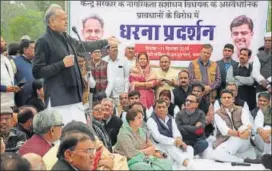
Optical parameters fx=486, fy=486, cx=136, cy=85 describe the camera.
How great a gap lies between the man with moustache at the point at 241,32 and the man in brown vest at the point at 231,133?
1206 millimetres

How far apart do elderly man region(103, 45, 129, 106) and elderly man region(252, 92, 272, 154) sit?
5.87ft

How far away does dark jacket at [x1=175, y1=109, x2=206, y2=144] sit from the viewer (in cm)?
590

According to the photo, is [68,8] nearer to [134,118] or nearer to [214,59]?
[214,59]

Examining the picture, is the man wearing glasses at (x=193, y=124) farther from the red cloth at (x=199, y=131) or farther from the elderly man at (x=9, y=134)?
the elderly man at (x=9, y=134)

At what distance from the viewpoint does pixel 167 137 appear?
18.4ft

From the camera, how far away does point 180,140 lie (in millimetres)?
5590

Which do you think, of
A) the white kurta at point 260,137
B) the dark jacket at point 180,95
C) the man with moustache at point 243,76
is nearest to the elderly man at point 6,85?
the dark jacket at point 180,95

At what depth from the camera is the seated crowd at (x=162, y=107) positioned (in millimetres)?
4559

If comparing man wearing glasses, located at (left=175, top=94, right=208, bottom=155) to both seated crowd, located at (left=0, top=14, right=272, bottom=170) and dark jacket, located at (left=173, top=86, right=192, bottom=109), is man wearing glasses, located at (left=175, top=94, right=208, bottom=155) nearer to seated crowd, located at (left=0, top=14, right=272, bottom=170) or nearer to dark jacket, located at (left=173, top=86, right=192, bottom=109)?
seated crowd, located at (left=0, top=14, right=272, bottom=170)

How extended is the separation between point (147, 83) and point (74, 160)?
3781mm

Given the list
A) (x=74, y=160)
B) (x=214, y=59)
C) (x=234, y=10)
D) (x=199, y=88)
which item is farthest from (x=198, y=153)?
(x=74, y=160)

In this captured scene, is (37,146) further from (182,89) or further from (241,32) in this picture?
(241,32)

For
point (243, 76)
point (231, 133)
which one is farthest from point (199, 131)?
point (243, 76)

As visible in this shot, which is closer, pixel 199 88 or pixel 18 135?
pixel 18 135
